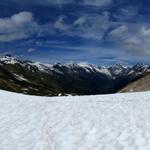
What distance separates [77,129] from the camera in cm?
1719

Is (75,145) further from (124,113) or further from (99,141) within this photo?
(124,113)


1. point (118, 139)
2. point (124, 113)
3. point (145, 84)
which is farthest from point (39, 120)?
point (145, 84)

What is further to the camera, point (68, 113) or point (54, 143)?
point (68, 113)

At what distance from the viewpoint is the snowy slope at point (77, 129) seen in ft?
46.5

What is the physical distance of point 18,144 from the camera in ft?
49.8

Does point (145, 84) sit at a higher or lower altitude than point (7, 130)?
higher

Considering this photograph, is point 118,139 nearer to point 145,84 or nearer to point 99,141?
point 99,141

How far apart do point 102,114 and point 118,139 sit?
714cm

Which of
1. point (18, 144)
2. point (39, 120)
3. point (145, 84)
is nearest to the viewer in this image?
point (18, 144)

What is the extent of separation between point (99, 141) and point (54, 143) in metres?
2.18

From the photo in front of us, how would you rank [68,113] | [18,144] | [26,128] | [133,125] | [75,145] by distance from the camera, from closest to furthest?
[75,145], [18,144], [133,125], [26,128], [68,113]

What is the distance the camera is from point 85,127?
17484 millimetres

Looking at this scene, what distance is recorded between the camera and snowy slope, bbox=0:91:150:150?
46.5ft

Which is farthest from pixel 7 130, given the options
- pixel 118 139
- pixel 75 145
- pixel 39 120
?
pixel 118 139
